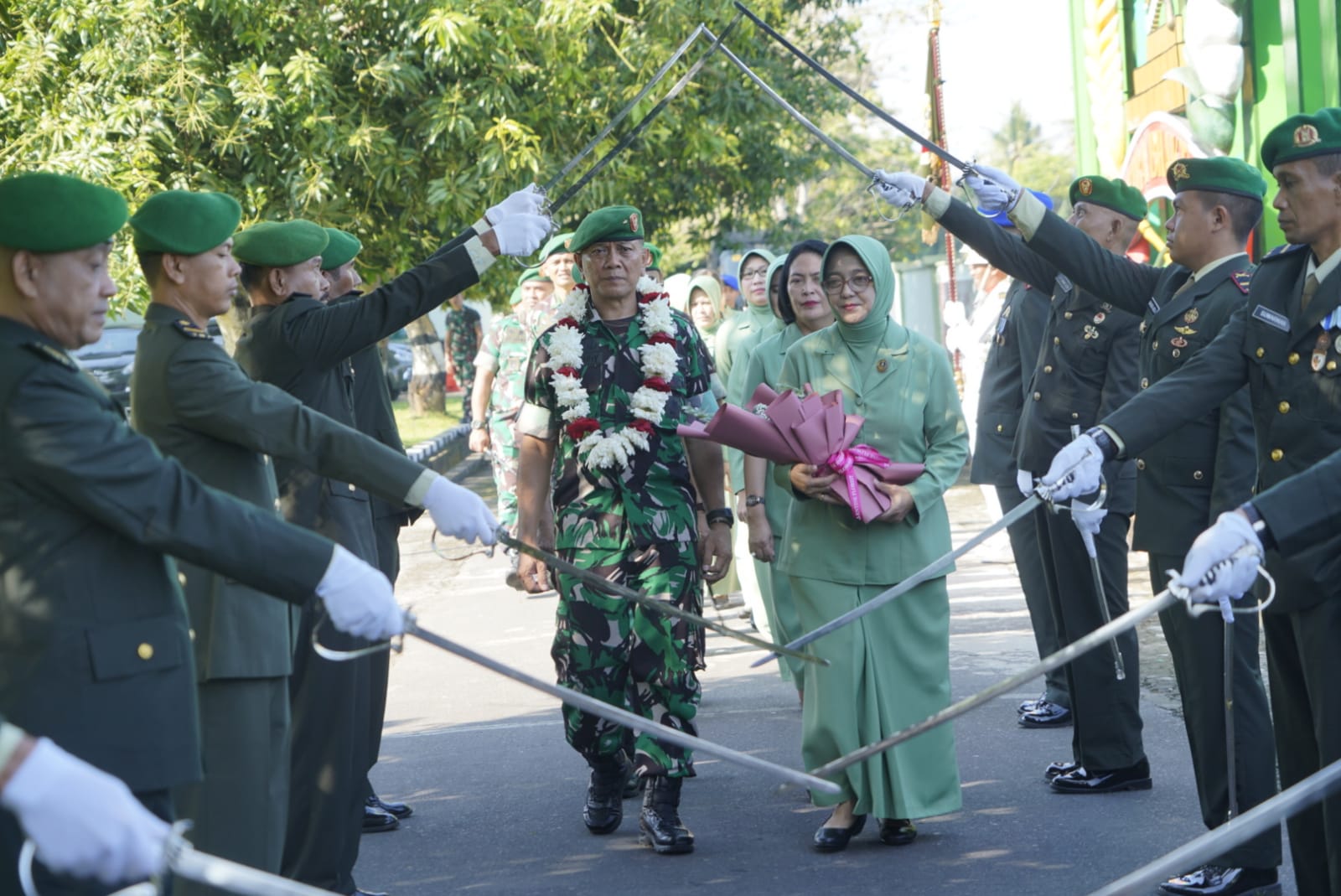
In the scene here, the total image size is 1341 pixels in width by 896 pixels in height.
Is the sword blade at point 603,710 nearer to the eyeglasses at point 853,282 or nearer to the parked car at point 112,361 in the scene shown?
the eyeglasses at point 853,282

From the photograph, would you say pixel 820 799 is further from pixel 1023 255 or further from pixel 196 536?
pixel 196 536

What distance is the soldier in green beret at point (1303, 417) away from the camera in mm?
4129

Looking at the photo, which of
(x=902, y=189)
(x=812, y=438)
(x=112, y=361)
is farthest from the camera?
(x=112, y=361)

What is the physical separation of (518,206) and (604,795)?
2300mm

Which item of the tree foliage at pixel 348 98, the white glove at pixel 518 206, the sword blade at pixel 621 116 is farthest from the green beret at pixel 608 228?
the tree foliage at pixel 348 98

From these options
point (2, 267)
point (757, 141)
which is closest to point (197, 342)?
point (2, 267)

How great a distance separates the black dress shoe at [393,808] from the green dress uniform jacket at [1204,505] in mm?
3062

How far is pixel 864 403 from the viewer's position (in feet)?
20.7

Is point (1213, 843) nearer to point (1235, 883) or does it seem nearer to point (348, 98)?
point (1235, 883)

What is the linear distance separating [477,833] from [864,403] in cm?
221

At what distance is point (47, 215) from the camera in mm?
3246

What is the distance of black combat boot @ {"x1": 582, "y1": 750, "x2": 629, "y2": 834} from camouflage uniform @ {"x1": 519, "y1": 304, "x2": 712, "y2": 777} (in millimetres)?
65

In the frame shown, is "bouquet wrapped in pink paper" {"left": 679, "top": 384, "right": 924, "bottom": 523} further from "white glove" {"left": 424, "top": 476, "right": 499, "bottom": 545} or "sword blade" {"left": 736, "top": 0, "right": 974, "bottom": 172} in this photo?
"white glove" {"left": 424, "top": 476, "right": 499, "bottom": 545}

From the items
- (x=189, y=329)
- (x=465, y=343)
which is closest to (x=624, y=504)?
(x=189, y=329)
